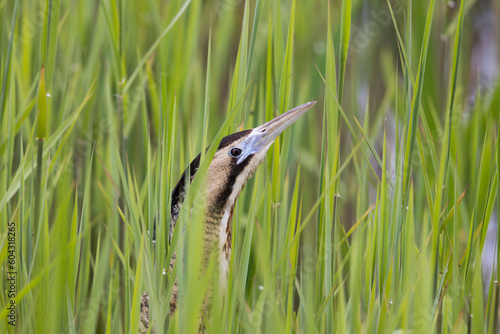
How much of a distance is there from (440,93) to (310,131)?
1.29ft

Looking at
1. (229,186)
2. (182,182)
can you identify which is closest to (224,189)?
(229,186)

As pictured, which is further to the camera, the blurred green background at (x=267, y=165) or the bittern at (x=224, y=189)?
the bittern at (x=224, y=189)

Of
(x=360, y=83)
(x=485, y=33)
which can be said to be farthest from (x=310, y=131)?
(x=485, y=33)

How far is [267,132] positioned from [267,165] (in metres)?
0.08

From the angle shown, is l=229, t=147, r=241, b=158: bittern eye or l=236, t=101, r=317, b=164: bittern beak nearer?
l=236, t=101, r=317, b=164: bittern beak

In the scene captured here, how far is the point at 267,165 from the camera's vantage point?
1.17m

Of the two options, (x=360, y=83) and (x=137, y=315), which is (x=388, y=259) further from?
(x=360, y=83)

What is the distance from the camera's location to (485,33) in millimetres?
1714

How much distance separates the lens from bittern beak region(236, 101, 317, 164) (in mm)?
1086

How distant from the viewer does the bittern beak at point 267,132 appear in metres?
1.09

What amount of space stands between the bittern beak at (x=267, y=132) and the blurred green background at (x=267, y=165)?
0.13 feet

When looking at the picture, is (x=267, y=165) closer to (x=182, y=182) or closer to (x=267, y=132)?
(x=267, y=132)

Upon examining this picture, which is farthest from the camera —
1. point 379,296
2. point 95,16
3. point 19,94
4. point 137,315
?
point 95,16

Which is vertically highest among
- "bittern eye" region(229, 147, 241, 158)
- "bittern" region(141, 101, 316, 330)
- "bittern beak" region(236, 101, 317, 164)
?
"bittern beak" region(236, 101, 317, 164)
